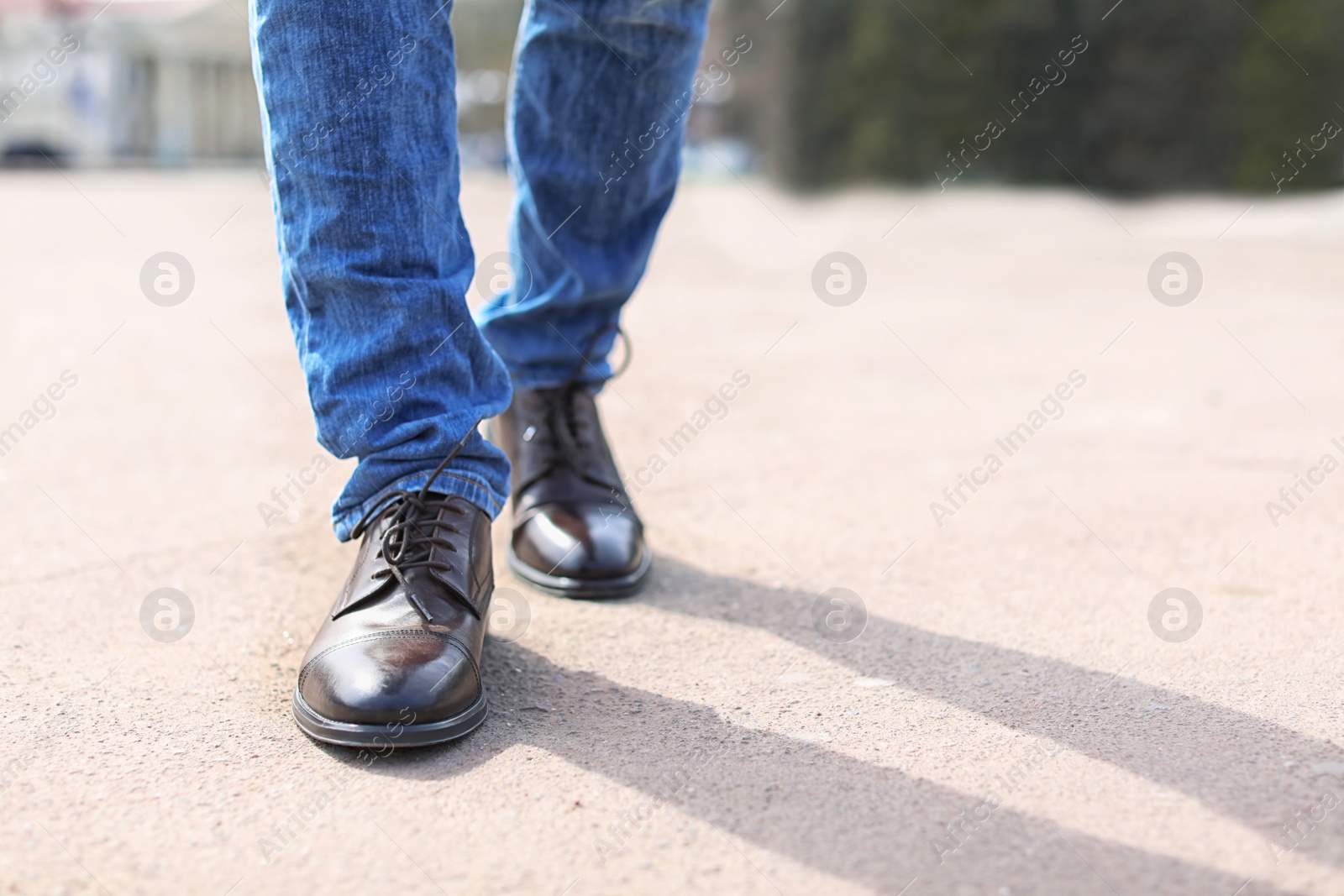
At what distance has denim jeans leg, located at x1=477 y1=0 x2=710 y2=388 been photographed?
5.42 ft

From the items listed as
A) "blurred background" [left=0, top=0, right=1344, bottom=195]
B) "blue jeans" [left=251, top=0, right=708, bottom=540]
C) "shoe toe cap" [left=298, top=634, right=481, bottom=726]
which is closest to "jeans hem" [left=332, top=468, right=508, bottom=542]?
"blue jeans" [left=251, top=0, right=708, bottom=540]

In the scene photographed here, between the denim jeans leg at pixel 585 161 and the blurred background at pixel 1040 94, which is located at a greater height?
the denim jeans leg at pixel 585 161

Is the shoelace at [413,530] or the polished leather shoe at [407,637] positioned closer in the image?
the polished leather shoe at [407,637]

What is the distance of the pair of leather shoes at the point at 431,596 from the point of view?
1.13 metres

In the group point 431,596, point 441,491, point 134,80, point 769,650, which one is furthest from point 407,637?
point 134,80

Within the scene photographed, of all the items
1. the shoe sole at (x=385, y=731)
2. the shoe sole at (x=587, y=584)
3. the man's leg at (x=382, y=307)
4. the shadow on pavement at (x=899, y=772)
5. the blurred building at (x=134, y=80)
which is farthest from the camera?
the blurred building at (x=134, y=80)

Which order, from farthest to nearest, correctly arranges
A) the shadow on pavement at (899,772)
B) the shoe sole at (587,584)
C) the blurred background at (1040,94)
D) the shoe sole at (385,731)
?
the blurred background at (1040,94)
the shoe sole at (587,584)
the shoe sole at (385,731)
the shadow on pavement at (899,772)

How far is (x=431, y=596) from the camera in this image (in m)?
1.25

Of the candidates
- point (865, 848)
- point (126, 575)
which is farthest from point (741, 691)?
point (126, 575)

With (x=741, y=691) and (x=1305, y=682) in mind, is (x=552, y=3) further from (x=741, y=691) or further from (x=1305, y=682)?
(x=1305, y=682)

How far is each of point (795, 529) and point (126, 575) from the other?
1.02 meters

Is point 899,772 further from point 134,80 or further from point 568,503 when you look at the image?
point 134,80

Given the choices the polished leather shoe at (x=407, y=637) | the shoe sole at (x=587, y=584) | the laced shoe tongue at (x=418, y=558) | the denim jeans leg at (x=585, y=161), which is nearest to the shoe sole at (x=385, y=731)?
the polished leather shoe at (x=407, y=637)

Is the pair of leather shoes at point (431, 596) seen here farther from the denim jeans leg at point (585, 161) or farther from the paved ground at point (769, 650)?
the denim jeans leg at point (585, 161)
